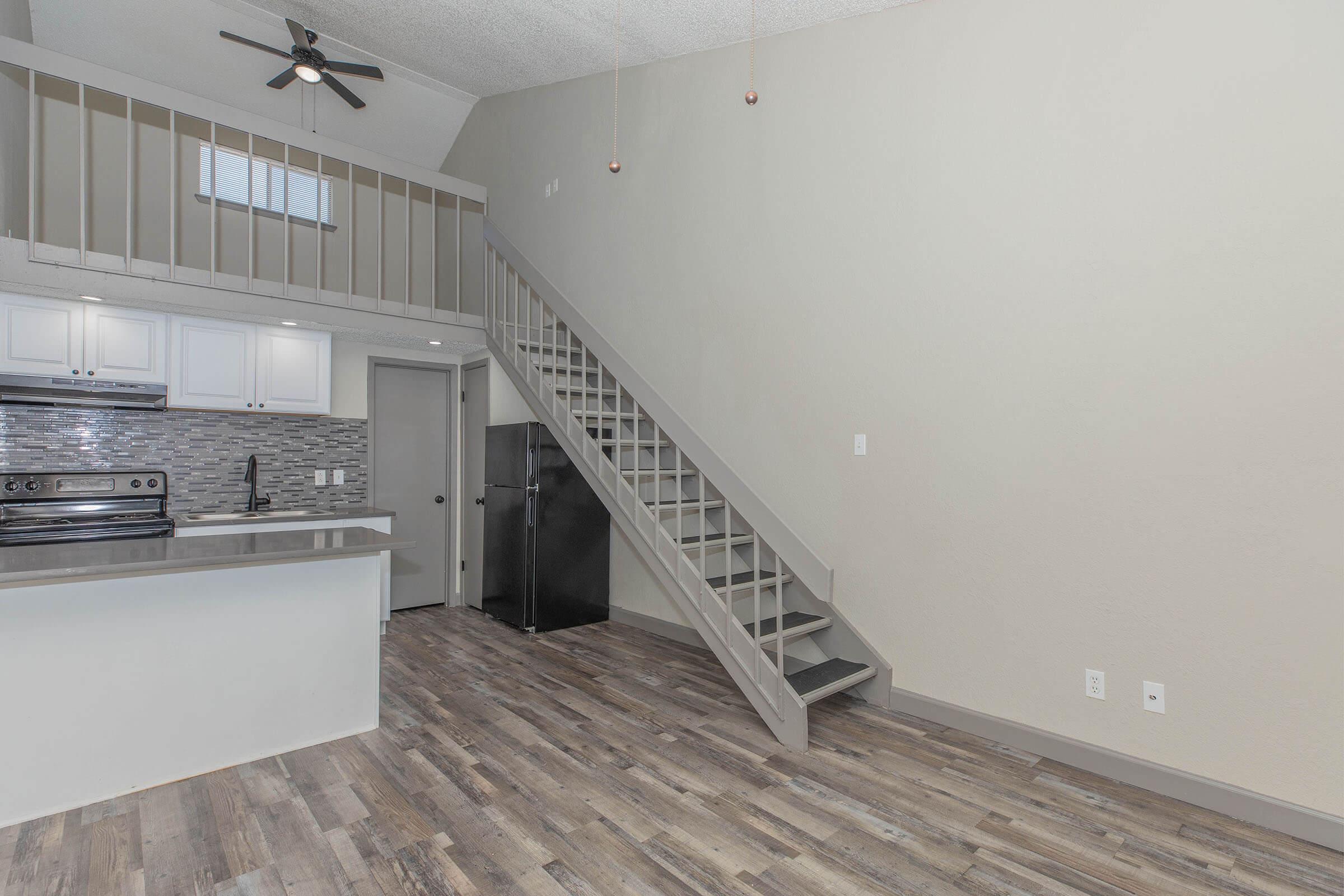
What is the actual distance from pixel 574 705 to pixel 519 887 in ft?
4.55

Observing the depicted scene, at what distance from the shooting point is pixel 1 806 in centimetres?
221

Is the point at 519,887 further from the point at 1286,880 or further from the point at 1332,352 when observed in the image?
the point at 1332,352

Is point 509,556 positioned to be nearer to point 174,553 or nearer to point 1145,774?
point 174,553

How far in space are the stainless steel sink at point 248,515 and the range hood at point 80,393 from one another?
0.73m

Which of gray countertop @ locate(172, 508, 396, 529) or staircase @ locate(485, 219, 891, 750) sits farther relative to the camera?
gray countertop @ locate(172, 508, 396, 529)

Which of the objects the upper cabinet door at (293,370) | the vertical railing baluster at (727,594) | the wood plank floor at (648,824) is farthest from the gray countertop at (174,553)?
the upper cabinet door at (293,370)

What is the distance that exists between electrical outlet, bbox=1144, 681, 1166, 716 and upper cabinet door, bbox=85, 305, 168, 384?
5.32m

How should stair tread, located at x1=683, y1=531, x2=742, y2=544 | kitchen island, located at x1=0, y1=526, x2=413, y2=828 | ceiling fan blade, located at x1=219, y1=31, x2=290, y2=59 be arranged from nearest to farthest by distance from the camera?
kitchen island, located at x1=0, y1=526, x2=413, y2=828 → stair tread, located at x1=683, y1=531, x2=742, y2=544 → ceiling fan blade, located at x1=219, y1=31, x2=290, y2=59

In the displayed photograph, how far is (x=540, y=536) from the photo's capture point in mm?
4645

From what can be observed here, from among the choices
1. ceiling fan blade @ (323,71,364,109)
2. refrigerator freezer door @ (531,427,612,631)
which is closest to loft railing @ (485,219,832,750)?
refrigerator freezer door @ (531,427,612,631)

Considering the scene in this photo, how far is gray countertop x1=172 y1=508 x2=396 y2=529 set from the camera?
405 cm

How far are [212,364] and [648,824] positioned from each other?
3928mm

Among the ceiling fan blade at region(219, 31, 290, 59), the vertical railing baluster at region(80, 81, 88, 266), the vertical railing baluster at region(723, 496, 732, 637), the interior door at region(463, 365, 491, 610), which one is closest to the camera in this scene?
the vertical railing baluster at region(723, 496, 732, 637)

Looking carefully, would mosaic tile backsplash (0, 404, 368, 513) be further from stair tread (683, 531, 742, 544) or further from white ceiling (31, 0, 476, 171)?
stair tread (683, 531, 742, 544)
